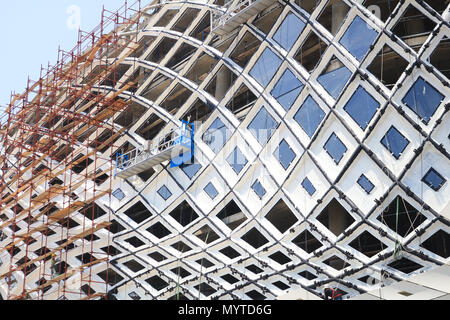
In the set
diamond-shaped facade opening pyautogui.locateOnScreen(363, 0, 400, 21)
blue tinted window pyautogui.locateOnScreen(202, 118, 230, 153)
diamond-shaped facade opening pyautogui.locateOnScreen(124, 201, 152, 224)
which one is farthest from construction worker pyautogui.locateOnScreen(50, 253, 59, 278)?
diamond-shaped facade opening pyautogui.locateOnScreen(363, 0, 400, 21)

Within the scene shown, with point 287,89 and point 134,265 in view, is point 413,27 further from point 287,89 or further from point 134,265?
point 134,265

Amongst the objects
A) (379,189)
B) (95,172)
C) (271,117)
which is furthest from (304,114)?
(95,172)

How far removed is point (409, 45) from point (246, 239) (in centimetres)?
826

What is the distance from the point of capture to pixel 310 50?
70.3 ft

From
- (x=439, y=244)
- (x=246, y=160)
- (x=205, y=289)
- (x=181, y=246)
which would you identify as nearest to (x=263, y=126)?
(x=246, y=160)

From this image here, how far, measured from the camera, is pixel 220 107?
2248 cm

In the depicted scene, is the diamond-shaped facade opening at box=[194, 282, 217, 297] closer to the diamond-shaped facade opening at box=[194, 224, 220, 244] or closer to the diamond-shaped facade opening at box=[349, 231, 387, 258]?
the diamond-shaped facade opening at box=[194, 224, 220, 244]

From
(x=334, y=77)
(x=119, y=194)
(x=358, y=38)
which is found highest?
(x=358, y=38)

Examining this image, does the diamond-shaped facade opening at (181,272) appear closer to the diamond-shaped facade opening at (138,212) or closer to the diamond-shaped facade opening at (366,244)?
the diamond-shaped facade opening at (138,212)

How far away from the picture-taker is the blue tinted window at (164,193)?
77.2 ft

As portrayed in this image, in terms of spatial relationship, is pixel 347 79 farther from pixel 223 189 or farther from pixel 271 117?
pixel 223 189

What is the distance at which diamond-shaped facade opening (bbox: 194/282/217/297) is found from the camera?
21.4 m

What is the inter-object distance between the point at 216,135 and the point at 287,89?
346 cm

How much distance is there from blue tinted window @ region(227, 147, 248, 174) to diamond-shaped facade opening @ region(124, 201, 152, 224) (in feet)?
15.9
